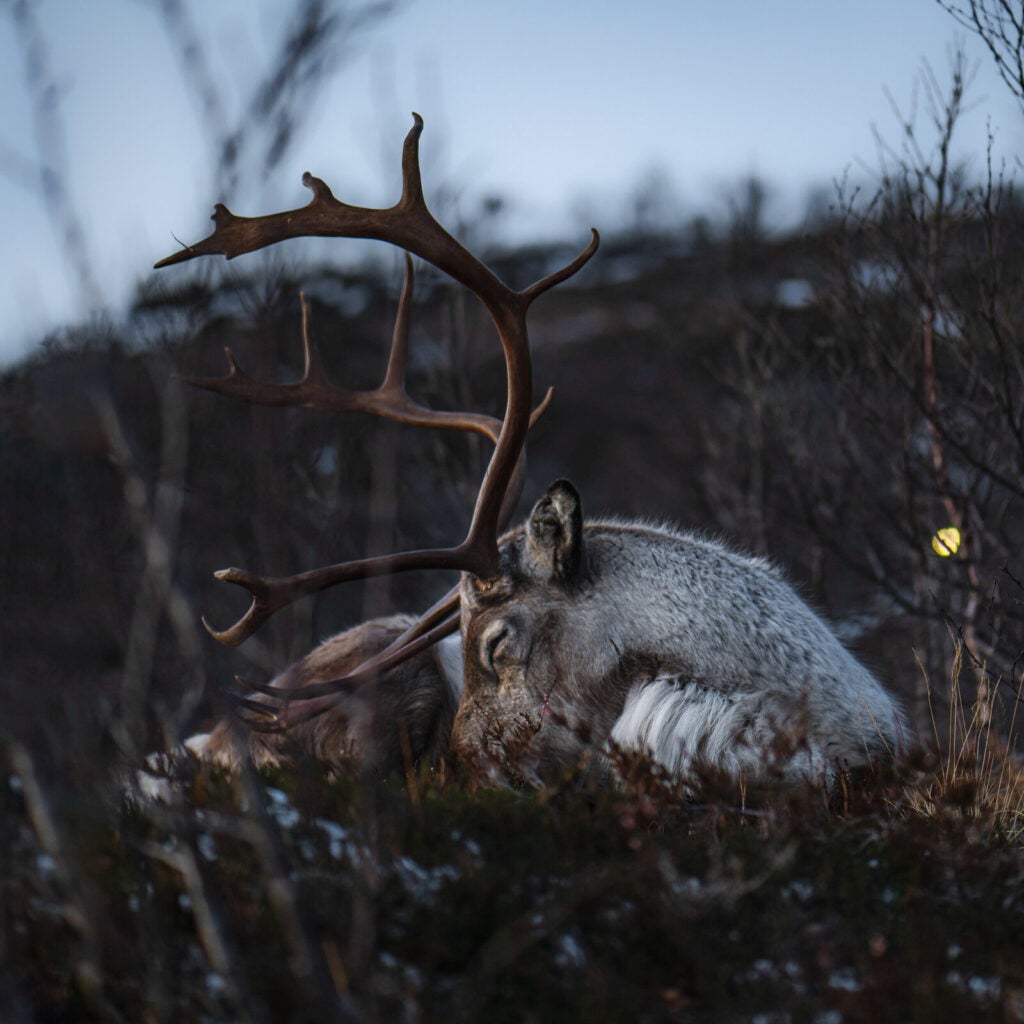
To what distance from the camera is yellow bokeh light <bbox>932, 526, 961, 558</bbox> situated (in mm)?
6898

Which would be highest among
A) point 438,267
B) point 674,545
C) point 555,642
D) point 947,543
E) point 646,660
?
point 438,267

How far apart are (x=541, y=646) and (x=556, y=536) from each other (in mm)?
449

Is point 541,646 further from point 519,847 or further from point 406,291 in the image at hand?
point 406,291

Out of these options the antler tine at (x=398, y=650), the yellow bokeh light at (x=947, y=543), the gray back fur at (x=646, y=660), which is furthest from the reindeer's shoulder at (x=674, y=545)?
the yellow bokeh light at (x=947, y=543)

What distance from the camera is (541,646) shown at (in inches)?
187

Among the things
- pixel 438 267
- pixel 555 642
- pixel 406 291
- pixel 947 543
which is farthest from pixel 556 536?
pixel 947 543

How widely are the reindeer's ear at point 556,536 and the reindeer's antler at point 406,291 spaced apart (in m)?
0.16

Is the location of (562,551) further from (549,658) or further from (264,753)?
(264,753)

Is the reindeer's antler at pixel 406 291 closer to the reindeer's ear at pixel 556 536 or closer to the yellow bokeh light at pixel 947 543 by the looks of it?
the reindeer's ear at pixel 556 536

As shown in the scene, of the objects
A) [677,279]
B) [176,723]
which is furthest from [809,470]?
[677,279]

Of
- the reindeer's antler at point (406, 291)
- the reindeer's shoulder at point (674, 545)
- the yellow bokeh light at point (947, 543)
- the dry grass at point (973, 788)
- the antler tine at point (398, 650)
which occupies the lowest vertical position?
the dry grass at point (973, 788)

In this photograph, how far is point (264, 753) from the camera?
522cm

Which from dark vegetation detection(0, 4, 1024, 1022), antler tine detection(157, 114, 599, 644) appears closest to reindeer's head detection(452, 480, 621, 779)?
antler tine detection(157, 114, 599, 644)

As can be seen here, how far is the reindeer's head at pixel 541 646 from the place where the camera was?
183 inches
